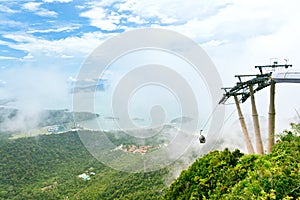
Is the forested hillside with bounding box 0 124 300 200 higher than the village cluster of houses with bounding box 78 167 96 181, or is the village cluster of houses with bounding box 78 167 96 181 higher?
the forested hillside with bounding box 0 124 300 200

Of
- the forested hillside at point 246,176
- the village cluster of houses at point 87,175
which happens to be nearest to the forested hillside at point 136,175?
the forested hillside at point 246,176

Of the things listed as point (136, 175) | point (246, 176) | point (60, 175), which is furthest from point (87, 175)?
point (246, 176)

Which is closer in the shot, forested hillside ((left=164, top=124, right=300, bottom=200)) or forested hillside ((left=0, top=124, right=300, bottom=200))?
forested hillside ((left=164, top=124, right=300, bottom=200))

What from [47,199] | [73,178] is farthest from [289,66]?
[73,178]

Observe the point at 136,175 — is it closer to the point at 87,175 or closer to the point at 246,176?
the point at 87,175

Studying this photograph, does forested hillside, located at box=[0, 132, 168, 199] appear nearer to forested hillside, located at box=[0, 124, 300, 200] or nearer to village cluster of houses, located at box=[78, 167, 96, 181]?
forested hillside, located at box=[0, 124, 300, 200]

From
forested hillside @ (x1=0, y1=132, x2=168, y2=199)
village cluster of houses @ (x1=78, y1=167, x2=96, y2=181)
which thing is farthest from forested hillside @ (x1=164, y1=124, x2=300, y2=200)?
village cluster of houses @ (x1=78, y1=167, x2=96, y2=181)

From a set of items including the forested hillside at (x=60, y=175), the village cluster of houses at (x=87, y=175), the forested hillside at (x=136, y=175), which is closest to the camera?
the forested hillside at (x=136, y=175)

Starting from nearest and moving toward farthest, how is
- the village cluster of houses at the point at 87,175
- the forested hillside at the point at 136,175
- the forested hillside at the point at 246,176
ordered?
the forested hillside at the point at 246,176 < the forested hillside at the point at 136,175 < the village cluster of houses at the point at 87,175

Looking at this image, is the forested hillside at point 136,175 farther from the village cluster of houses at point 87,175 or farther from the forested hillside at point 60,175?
the village cluster of houses at point 87,175
